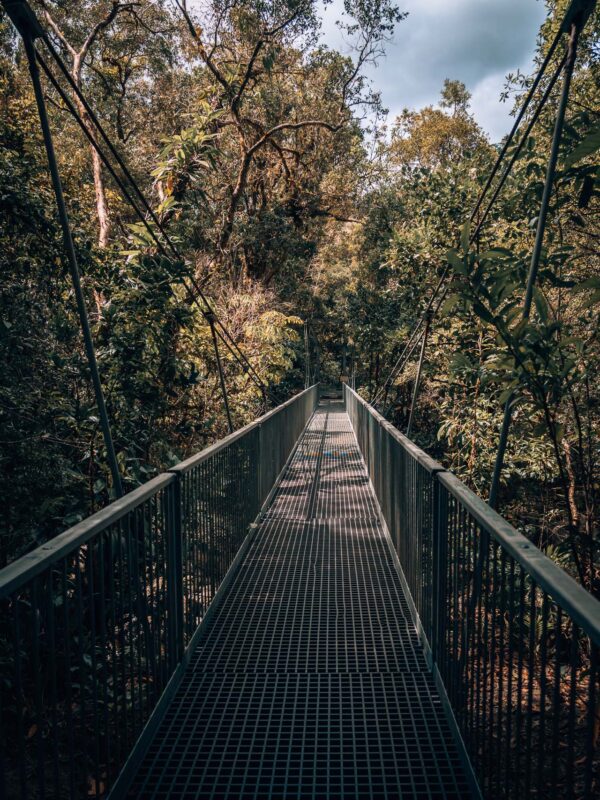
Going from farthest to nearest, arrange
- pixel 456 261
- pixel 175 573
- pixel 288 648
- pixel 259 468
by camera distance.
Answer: pixel 259 468 → pixel 288 648 → pixel 175 573 → pixel 456 261

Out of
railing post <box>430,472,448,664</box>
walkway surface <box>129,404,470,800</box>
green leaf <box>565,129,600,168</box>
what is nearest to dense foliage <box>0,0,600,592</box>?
green leaf <box>565,129,600,168</box>

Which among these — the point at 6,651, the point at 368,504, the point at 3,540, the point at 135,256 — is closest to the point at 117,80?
the point at 135,256

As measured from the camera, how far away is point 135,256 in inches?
237

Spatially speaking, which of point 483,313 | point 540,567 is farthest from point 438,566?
point 540,567

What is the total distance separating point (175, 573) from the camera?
3.49 m

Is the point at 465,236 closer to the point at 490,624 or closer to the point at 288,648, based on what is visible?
the point at 490,624

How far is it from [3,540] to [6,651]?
1.13 metres

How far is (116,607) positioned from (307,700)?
3.89 ft

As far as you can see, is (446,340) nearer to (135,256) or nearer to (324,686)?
(135,256)

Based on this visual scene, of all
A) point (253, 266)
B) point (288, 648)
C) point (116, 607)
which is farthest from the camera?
point (253, 266)

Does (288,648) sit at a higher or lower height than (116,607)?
lower

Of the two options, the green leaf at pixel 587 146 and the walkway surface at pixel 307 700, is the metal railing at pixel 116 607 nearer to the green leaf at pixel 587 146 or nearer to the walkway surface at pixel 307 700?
the walkway surface at pixel 307 700

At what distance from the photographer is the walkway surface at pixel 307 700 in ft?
8.75

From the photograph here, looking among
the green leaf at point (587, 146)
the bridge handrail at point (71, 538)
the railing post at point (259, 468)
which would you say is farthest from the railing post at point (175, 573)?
the railing post at point (259, 468)
